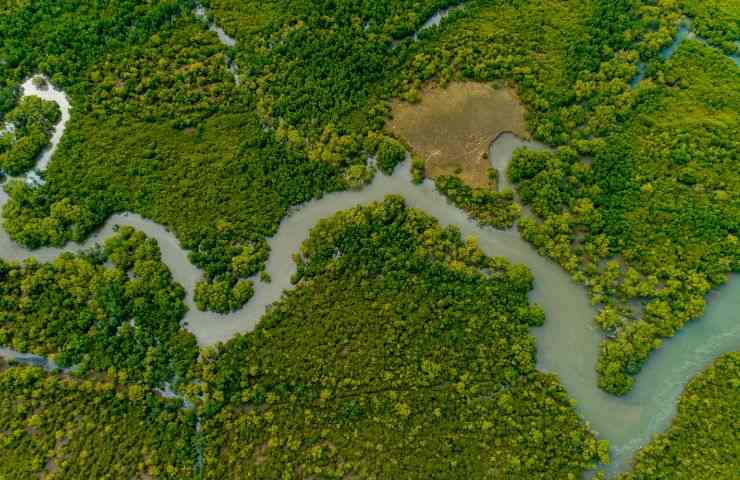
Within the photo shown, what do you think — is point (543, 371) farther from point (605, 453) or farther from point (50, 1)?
point (50, 1)

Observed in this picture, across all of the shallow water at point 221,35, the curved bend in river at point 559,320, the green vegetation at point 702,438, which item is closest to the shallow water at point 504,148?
the curved bend in river at point 559,320

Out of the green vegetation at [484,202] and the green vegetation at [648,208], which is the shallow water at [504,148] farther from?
the green vegetation at [484,202]

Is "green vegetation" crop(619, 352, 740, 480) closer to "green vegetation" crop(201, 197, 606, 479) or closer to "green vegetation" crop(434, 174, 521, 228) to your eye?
"green vegetation" crop(201, 197, 606, 479)

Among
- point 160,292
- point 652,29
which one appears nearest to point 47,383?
point 160,292

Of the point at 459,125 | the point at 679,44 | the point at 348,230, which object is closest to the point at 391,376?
the point at 348,230

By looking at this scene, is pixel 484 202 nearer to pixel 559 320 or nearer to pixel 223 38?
pixel 559 320

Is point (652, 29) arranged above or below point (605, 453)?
above

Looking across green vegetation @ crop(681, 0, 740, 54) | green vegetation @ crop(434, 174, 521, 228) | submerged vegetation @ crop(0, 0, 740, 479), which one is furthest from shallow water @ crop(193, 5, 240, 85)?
green vegetation @ crop(681, 0, 740, 54)
